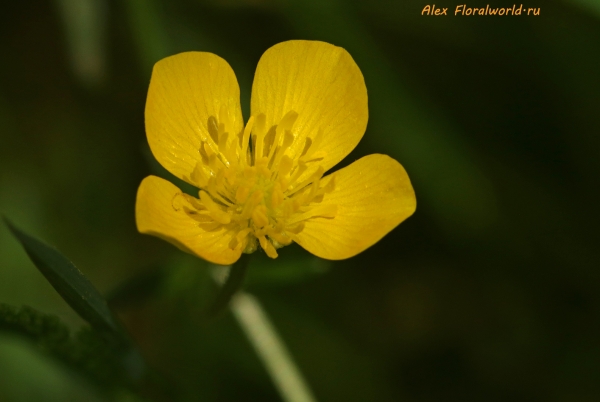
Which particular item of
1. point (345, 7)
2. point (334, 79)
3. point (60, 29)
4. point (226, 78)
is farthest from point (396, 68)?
point (60, 29)

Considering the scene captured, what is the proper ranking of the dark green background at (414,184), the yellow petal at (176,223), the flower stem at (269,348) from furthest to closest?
the dark green background at (414,184) < the flower stem at (269,348) < the yellow petal at (176,223)

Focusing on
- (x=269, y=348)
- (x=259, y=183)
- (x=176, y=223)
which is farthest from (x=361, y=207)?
(x=269, y=348)

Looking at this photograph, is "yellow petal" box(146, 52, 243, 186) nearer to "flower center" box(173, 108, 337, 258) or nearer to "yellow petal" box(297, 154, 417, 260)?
"flower center" box(173, 108, 337, 258)

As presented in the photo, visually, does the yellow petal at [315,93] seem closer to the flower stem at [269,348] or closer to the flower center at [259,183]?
the flower center at [259,183]

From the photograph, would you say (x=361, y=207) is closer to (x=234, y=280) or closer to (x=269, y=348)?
(x=234, y=280)

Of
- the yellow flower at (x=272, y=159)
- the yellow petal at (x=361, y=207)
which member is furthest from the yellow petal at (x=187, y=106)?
the yellow petal at (x=361, y=207)

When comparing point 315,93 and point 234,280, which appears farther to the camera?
point 315,93

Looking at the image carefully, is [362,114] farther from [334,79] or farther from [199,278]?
[199,278]
